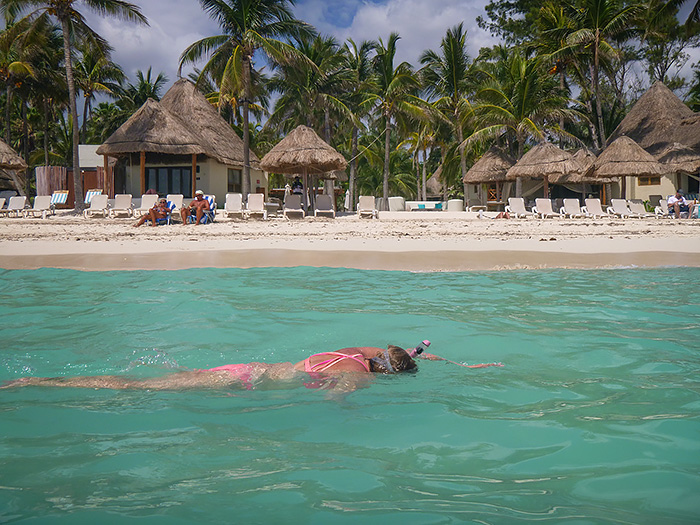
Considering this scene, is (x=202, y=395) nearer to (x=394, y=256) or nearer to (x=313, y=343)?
(x=313, y=343)

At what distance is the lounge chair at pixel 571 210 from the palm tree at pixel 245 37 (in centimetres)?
1077

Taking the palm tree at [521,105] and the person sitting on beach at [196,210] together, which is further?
the palm tree at [521,105]

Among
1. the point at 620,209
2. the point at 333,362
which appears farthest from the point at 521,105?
the point at 333,362

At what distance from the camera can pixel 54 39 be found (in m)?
26.9

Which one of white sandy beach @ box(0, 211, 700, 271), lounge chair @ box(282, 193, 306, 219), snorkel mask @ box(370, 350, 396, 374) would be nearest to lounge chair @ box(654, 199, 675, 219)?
white sandy beach @ box(0, 211, 700, 271)

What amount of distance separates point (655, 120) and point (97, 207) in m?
23.0

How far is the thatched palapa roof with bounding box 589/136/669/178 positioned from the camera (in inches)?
765

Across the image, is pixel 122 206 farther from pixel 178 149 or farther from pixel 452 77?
pixel 452 77

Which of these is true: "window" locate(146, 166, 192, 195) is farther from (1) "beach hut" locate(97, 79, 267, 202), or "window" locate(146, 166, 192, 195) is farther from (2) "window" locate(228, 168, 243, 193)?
(2) "window" locate(228, 168, 243, 193)

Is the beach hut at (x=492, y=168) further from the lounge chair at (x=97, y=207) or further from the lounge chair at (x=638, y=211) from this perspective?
the lounge chair at (x=97, y=207)

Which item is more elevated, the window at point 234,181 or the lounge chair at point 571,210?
the window at point 234,181

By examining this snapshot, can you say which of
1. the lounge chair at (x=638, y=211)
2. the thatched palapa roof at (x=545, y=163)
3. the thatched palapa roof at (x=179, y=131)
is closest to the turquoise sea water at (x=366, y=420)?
the lounge chair at (x=638, y=211)

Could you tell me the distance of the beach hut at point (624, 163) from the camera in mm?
19422

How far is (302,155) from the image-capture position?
58.0 feet
